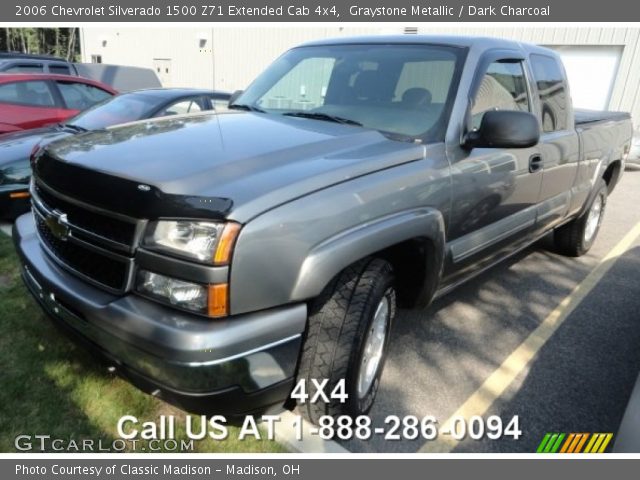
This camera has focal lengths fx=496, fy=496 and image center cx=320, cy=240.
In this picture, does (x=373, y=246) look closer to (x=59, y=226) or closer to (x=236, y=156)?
(x=236, y=156)

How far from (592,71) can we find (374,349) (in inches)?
544

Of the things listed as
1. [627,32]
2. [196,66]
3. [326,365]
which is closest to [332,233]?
[326,365]

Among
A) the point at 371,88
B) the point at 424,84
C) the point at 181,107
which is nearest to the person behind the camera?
the point at 424,84

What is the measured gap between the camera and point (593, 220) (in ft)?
17.4

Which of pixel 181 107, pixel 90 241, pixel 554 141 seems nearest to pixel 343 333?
pixel 90 241

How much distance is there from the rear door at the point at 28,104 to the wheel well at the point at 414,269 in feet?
19.0

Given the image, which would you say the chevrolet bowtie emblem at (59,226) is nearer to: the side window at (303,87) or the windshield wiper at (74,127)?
the side window at (303,87)

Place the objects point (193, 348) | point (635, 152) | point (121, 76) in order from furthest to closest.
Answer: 1. point (121, 76)
2. point (635, 152)
3. point (193, 348)

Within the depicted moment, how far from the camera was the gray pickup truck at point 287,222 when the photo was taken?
1798mm

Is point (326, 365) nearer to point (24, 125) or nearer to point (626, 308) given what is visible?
point (626, 308)

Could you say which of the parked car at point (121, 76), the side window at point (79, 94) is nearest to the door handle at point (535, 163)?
the side window at point (79, 94)

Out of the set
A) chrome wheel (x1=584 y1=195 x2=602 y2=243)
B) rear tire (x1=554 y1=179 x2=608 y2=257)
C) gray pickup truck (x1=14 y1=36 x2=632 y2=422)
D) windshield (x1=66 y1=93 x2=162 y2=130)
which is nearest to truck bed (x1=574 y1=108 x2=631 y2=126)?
rear tire (x1=554 y1=179 x2=608 y2=257)

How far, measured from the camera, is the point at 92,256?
2043 millimetres

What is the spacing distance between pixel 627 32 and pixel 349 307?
14050 mm
